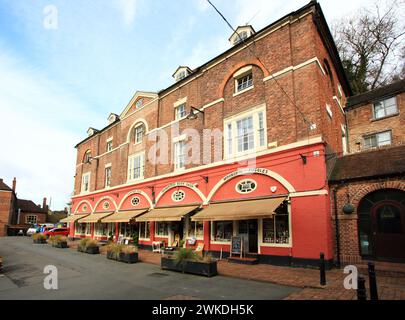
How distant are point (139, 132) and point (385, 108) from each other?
1738cm

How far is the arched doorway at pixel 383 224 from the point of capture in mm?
9805

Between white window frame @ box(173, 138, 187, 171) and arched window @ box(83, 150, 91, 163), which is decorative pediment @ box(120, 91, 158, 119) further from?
arched window @ box(83, 150, 91, 163)

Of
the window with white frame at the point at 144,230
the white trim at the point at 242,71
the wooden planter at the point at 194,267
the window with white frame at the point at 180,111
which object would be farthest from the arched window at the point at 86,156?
the wooden planter at the point at 194,267

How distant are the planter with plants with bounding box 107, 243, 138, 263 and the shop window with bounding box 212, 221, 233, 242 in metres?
4.20

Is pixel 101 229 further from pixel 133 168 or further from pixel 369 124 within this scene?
pixel 369 124

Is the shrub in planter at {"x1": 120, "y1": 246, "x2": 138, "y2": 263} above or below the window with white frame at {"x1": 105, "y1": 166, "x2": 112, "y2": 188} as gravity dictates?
below

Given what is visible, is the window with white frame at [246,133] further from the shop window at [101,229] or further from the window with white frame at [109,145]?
the shop window at [101,229]

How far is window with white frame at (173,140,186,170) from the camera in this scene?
17266 millimetres

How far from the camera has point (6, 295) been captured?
7.58 meters

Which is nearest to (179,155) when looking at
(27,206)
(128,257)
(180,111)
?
(180,111)

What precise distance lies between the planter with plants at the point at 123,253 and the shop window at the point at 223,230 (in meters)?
4.20

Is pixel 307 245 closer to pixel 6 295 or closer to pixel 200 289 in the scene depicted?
pixel 200 289

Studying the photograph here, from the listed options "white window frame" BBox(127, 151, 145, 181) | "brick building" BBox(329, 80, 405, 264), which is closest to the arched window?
"white window frame" BBox(127, 151, 145, 181)
